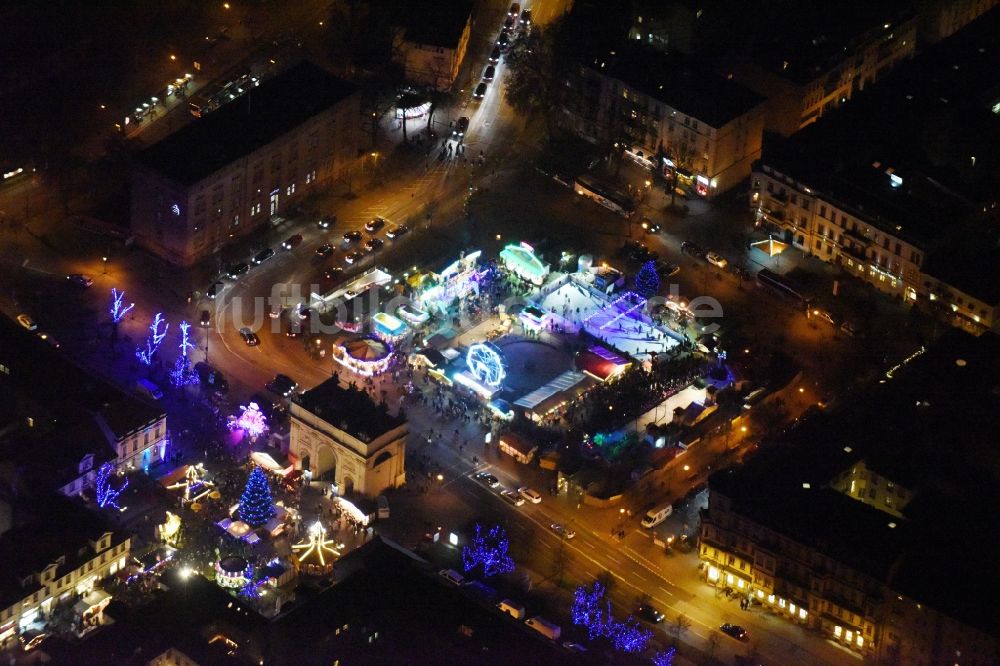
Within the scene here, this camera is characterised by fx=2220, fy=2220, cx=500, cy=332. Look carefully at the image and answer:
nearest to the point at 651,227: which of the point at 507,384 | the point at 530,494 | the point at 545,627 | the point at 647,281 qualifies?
the point at 647,281

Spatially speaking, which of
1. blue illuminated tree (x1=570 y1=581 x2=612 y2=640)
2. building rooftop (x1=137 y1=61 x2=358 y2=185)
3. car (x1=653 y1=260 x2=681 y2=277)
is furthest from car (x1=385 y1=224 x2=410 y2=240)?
blue illuminated tree (x1=570 y1=581 x2=612 y2=640)

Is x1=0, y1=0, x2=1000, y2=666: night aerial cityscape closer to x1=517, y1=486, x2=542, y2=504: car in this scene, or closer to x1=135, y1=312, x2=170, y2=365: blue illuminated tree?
x1=135, y1=312, x2=170, y2=365: blue illuminated tree

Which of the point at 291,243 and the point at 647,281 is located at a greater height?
the point at 647,281

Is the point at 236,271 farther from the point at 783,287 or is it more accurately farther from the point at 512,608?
the point at 512,608

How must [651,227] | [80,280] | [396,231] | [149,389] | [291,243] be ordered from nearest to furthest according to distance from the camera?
[149,389] → [80,280] → [291,243] → [396,231] → [651,227]

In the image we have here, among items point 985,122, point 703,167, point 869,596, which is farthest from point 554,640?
point 985,122

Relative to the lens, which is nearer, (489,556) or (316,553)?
(489,556)

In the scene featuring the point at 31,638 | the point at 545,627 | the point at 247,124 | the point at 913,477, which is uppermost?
the point at 247,124

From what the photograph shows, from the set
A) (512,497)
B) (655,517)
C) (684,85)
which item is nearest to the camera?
(655,517)
